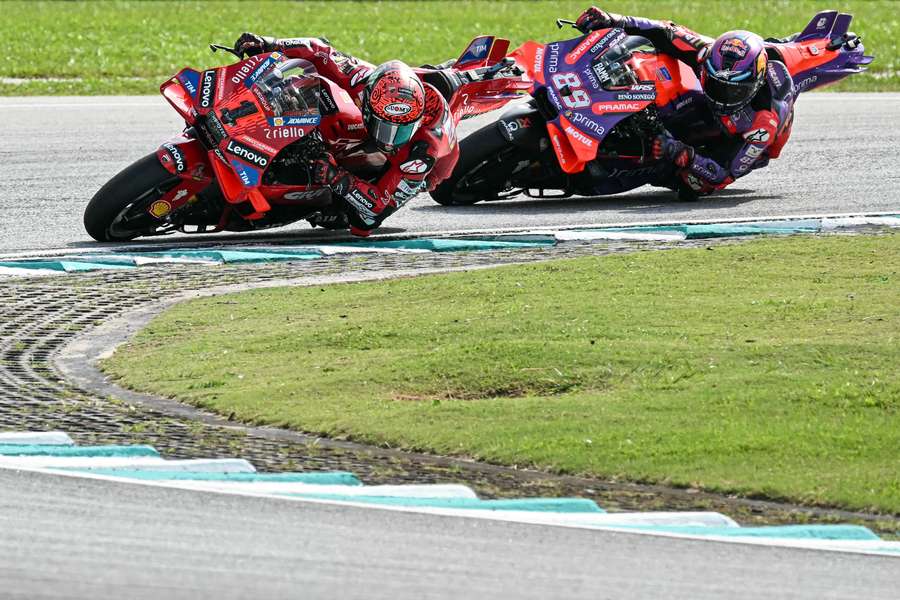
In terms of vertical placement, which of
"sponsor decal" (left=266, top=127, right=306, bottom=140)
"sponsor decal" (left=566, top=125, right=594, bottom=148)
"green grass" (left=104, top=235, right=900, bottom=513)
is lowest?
"green grass" (left=104, top=235, right=900, bottom=513)

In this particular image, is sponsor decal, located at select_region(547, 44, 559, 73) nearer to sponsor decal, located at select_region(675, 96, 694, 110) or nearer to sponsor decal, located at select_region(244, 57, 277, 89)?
sponsor decal, located at select_region(675, 96, 694, 110)

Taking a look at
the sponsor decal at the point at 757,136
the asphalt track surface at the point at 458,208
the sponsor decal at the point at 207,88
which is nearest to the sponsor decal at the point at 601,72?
the asphalt track surface at the point at 458,208

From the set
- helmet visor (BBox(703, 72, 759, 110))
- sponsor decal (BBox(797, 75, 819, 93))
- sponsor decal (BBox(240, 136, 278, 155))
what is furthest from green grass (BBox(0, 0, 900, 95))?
sponsor decal (BBox(240, 136, 278, 155))

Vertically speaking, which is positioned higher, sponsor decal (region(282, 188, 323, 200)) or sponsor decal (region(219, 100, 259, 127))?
sponsor decal (region(219, 100, 259, 127))

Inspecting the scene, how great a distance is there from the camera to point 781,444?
25.5 ft

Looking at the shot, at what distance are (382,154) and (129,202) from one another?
2093mm

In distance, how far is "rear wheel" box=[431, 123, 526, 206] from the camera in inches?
580

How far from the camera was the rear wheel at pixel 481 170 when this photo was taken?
1473 centimetres

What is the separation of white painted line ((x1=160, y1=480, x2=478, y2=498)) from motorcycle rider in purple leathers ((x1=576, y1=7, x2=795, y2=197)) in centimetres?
818

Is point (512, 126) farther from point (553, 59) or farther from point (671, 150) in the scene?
point (671, 150)

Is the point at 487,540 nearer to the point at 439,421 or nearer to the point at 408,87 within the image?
the point at 439,421

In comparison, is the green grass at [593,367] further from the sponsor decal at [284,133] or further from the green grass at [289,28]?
the green grass at [289,28]

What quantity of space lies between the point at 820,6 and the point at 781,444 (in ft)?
97.4

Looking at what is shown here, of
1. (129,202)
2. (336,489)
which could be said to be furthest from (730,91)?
(336,489)
